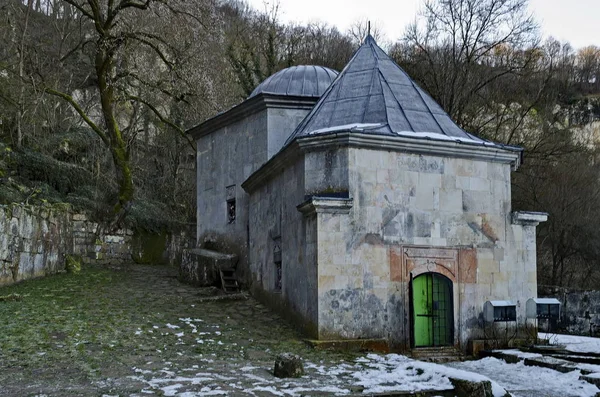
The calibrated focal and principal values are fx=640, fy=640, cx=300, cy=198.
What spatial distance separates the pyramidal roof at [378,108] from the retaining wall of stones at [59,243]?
7.44 metres

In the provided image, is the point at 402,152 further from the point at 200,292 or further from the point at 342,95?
Answer: the point at 200,292

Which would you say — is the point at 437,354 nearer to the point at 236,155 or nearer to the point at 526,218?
the point at 526,218

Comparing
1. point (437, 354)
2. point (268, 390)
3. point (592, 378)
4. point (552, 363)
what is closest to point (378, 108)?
point (437, 354)

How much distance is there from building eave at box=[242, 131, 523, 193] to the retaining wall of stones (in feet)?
23.3

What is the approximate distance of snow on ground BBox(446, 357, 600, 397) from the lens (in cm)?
816

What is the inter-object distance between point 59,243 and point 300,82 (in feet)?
27.5

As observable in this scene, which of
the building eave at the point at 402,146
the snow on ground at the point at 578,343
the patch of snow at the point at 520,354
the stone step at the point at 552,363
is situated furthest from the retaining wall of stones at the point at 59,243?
the snow on ground at the point at 578,343

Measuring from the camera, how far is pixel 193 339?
36.4 feet

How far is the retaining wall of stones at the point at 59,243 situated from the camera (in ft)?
50.3

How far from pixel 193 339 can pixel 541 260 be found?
1953 cm

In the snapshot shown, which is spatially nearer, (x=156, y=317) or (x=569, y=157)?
(x=156, y=317)

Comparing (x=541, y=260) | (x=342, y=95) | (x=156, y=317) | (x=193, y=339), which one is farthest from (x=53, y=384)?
(x=541, y=260)

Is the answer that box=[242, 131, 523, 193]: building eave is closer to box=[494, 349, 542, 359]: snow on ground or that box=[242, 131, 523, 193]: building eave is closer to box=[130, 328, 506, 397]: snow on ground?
box=[494, 349, 542, 359]: snow on ground

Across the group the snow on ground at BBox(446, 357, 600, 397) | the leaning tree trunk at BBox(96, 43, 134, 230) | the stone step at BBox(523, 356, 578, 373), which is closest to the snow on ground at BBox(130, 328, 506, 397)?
the snow on ground at BBox(446, 357, 600, 397)
